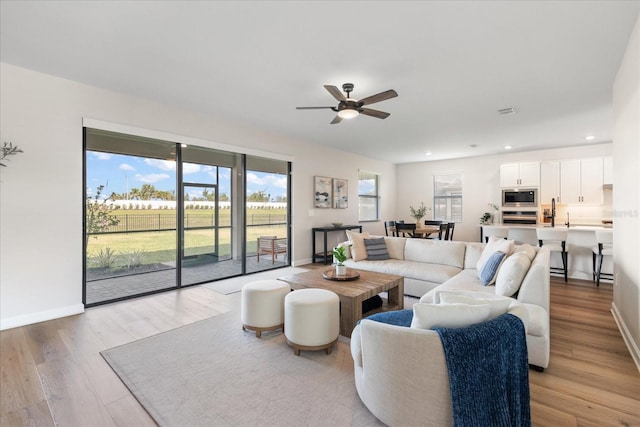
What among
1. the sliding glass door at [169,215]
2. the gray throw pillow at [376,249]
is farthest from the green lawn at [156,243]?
the gray throw pillow at [376,249]

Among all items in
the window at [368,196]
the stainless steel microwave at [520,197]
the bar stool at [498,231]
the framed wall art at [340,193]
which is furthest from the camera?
the window at [368,196]

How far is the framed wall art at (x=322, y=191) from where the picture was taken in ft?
22.7

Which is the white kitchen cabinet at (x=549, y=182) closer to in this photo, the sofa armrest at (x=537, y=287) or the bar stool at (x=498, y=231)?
the bar stool at (x=498, y=231)

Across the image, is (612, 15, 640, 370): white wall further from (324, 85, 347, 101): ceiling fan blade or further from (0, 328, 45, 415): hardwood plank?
(0, 328, 45, 415): hardwood plank

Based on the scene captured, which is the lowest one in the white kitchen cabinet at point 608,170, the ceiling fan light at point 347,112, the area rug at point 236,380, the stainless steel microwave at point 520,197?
the area rug at point 236,380

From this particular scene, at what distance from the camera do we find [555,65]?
3.18 meters

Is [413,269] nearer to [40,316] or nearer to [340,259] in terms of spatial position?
[340,259]

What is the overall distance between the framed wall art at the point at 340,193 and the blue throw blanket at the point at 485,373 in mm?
5996

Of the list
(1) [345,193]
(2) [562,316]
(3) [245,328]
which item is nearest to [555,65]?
(2) [562,316]

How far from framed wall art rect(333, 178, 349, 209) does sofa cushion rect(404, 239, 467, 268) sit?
2872 millimetres

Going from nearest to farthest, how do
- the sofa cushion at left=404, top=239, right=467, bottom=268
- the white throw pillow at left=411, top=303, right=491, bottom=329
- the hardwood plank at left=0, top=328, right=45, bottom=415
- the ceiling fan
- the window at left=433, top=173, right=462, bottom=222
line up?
the white throw pillow at left=411, top=303, right=491, bottom=329, the hardwood plank at left=0, top=328, right=45, bottom=415, the ceiling fan, the sofa cushion at left=404, top=239, right=467, bottom=268, the window at left=433, top=173, right=462, bottom=222

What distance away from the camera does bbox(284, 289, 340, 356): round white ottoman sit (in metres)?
2.54

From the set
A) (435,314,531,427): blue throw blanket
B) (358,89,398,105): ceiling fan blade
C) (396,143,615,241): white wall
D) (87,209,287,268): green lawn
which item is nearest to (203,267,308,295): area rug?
(87,209,287,268): green lawn

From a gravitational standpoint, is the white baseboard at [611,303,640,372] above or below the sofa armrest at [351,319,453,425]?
below
